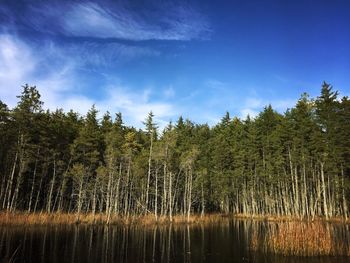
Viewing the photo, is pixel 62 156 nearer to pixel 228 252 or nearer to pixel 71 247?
pixel 71 247

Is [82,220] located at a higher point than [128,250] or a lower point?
higher

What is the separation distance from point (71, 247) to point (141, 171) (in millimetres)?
24268

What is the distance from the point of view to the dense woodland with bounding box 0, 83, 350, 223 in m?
37.3

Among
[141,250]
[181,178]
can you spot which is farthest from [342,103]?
[141,250]

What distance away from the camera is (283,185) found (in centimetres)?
4809

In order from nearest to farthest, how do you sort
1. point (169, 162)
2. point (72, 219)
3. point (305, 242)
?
point (305, 242), point (72, 219), point (169, 162)

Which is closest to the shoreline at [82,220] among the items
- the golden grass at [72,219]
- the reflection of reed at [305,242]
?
the golden grass at [72,219]

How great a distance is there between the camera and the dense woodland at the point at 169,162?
122 ft

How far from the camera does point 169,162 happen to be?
42.7 m

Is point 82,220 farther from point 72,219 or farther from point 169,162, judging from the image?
point 169,162

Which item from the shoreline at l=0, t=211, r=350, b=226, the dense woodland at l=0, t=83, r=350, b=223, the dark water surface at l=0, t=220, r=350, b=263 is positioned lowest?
the dark water surface at l=0, t=220, r=350, b=263

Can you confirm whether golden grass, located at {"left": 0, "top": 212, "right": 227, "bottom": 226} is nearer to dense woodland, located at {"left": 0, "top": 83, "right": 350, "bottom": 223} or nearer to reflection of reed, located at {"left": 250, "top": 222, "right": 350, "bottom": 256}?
dense woodland, located at {"left": 0, "top": 83, "right": 350, "bottom": 223}

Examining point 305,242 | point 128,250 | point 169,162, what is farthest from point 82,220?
point 305,242

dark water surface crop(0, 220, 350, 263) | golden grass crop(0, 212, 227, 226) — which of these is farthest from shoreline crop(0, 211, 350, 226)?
dark water surface crop(0, 220, 350, 263)
